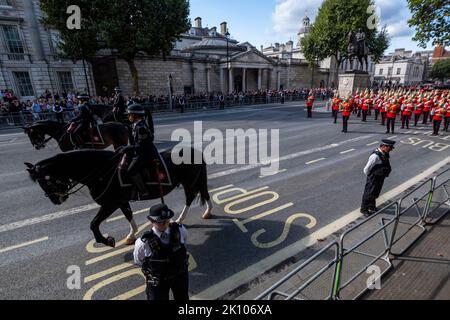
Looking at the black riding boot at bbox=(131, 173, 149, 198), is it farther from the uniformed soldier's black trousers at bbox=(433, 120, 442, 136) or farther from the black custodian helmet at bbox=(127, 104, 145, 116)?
the uniformed soldier's black trousers at bbox=(433, 120, 442, 136)

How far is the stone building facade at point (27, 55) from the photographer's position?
917 inches

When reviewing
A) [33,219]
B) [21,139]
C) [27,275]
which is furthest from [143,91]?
[27,275]

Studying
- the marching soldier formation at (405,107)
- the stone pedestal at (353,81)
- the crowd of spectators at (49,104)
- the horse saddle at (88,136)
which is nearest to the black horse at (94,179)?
the horse saddle at (88,136)

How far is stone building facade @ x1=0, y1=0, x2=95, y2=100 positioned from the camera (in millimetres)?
23281

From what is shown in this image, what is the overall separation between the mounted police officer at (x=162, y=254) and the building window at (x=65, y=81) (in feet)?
100

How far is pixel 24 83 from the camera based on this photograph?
24719 mm

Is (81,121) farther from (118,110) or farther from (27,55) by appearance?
(27,55)

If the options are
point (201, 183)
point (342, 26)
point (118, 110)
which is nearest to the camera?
point (201, 183)

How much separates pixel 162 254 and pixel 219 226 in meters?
2.74

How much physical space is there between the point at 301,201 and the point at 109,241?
470 centimetres

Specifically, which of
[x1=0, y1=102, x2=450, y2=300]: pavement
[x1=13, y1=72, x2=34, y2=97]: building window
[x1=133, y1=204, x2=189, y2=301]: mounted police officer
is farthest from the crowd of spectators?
[x1=133, y1=204, x2=189, y2=301]: mounted police officer

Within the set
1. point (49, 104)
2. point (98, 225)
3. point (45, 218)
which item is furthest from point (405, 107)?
point (49, 104)

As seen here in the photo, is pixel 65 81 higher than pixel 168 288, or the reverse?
pixel 65 81
